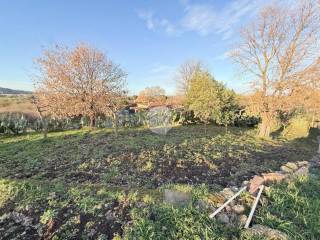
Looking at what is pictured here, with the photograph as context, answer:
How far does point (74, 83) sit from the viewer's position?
10.5 metres

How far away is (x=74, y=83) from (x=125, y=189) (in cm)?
874

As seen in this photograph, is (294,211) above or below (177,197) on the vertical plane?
below

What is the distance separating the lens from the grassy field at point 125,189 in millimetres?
2205

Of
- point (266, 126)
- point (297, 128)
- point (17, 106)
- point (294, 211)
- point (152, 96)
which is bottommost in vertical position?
point (294, 211)

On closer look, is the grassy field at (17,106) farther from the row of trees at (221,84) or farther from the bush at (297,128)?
the bush at (297,128)

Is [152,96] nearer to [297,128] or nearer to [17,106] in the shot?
[17,106]

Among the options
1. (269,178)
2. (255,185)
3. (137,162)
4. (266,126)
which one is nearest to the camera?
(255,185)

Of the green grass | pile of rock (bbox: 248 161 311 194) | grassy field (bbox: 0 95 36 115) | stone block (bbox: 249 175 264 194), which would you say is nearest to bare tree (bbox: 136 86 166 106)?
grassy field (bbox: 0 95 36 115)

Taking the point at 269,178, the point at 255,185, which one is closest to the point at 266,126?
the point at 269,178

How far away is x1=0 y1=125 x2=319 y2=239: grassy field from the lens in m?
2.21

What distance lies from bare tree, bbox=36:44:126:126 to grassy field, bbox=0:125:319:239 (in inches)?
173

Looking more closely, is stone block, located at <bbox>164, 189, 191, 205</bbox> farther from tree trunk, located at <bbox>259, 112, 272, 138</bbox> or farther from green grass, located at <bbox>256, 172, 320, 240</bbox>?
tree trunk, located at <bbox>259, 112, 272, 138</bbox>

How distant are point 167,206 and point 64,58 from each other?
420 inches

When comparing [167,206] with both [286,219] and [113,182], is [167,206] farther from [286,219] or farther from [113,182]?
[113,182]
